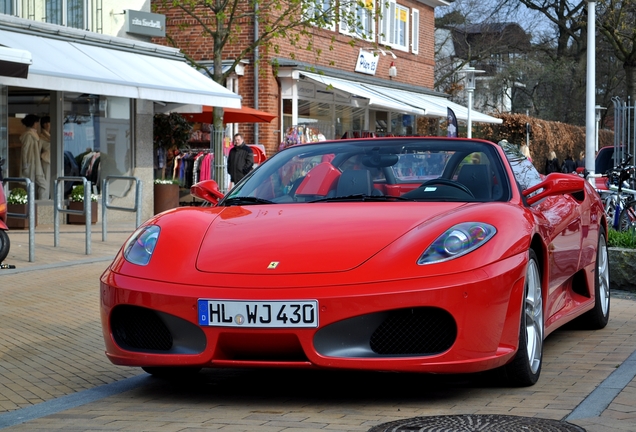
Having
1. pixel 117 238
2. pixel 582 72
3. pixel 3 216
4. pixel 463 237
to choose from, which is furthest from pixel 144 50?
pixel 582 72

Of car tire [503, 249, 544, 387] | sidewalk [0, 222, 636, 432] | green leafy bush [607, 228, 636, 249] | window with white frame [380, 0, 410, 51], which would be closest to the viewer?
sidewalk [0, 222, 636, 432]

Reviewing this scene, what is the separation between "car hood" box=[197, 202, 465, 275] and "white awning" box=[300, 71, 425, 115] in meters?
22.2

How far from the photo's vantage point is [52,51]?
1803 cm

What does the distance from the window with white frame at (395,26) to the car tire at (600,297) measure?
28043 mm

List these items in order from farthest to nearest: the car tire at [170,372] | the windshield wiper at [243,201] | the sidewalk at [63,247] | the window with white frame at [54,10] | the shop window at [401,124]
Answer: the shop window at [401,124] → the window with white frame at [54,10] → the sidewalk at [63,247] → the windshield wiper at [243,201] → the car tire at [170,372]

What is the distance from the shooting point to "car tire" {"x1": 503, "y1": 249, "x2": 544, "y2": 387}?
5117 mm

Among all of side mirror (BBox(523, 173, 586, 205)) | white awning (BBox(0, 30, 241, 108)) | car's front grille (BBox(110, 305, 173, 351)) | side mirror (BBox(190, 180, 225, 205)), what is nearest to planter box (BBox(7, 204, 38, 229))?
white awning (BBox(0, 30, 241, 108))

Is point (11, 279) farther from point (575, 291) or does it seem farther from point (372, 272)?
point (372, 272)

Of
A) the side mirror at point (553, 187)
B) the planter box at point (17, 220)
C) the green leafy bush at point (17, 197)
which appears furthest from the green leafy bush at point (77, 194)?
the side mirror at point (553, 187)

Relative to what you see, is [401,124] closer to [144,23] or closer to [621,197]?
[144,23]

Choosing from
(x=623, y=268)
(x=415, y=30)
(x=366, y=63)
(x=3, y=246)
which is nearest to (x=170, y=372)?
(x=623, y=268)

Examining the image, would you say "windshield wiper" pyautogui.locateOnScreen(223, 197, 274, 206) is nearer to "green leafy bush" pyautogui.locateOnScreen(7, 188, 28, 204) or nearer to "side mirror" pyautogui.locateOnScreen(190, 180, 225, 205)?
"side mirror" pyautogui.locateOnScreen(190, 180, 225, 205)

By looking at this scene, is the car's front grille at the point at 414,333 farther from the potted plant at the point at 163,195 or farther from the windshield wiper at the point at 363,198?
the potted plant at the point at 163,195

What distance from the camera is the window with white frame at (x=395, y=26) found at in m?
35.3
